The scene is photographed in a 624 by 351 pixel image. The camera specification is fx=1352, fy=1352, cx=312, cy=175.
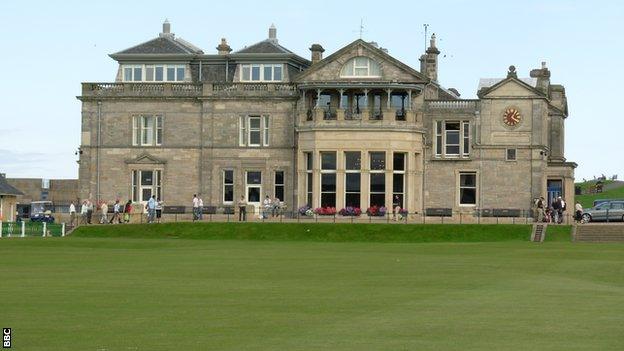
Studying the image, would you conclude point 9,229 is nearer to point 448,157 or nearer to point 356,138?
point 356,138

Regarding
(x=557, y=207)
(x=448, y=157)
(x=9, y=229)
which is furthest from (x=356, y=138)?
(x=9, y=229)

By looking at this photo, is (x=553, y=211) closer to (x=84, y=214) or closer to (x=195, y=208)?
(x=195, y=208)

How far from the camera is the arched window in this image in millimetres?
83688

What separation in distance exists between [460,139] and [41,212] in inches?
1750

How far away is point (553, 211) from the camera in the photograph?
79688 millimetres

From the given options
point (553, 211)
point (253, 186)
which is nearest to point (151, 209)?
point (253, 186)

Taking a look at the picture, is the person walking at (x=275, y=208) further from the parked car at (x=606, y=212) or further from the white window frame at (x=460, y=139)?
the parked car at (x=606, y=212)

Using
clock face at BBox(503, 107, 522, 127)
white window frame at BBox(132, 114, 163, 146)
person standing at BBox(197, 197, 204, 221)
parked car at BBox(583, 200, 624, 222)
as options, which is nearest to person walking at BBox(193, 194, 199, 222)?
person standing at BBox(197, 197, 204, 221)

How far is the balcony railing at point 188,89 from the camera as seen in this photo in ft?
282

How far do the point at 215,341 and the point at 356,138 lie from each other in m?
61.2

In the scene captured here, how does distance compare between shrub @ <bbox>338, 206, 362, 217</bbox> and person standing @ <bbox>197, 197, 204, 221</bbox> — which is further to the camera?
shrub @ <bbox>338, 206, 362, 217</bbox>

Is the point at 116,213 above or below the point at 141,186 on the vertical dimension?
below

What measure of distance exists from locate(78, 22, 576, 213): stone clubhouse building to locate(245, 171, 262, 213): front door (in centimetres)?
6

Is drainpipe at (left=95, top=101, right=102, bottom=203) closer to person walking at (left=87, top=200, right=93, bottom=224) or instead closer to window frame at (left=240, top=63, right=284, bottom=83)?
person walking at (left=87, top=200, right=93, bottom=224)
